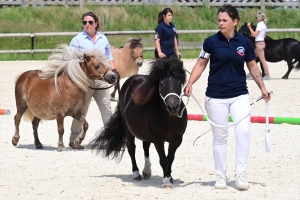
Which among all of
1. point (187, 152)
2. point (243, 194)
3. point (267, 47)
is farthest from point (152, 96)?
point (267, 47)

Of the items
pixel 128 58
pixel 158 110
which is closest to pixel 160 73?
pixel 158 110

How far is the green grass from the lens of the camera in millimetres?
25731

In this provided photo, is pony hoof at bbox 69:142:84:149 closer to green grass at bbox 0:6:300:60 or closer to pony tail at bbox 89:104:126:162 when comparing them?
pony tail at bbox 89:104:126:162

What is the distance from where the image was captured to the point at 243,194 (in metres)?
7.12

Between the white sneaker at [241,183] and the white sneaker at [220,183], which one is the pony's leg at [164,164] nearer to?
the white sneaker at [220,183]

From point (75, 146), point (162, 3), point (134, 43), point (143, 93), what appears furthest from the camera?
point (162, 3)

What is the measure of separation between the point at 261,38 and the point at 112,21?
996 centimetres

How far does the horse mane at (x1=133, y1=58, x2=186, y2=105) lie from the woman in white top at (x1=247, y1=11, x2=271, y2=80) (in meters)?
11.4

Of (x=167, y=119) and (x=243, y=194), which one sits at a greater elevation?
(x=167, y=119)

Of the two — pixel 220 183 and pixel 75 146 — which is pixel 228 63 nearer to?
pixel 220 183

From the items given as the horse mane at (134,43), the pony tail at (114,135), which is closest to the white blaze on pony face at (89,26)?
the pony tail at (114,135)

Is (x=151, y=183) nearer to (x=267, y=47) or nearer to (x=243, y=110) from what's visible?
(x=243, y=110)

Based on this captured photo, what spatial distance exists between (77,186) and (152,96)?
3.95 feet

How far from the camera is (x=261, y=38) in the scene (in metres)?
19.0
